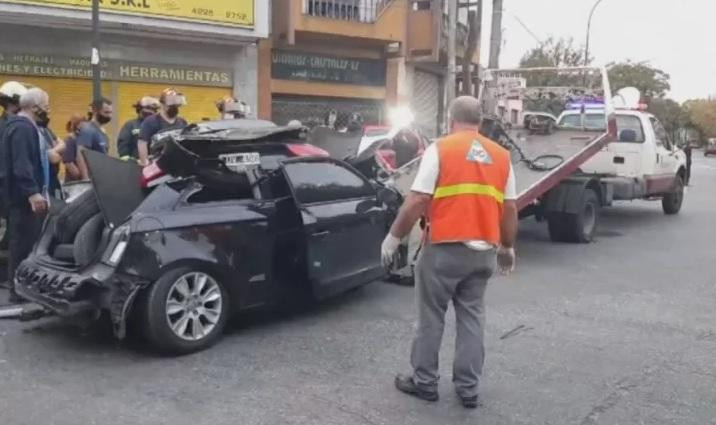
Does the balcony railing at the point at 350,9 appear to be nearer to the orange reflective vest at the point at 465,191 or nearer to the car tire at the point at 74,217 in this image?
the car tire at the point at 74,217

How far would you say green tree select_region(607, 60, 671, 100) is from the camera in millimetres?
53938

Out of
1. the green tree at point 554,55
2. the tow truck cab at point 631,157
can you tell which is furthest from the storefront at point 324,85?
the green tree at point 554,55

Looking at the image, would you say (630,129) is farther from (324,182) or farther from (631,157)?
(324,182)

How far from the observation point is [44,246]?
5750mm

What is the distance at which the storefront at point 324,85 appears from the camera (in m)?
16.1

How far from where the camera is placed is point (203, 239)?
527 cm

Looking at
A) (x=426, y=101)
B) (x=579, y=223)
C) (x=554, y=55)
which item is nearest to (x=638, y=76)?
(x=554, y=55)

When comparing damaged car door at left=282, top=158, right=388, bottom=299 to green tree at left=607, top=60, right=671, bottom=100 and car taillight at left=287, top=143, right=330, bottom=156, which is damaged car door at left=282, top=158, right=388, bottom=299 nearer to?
car taillight at left=287, top=143, right=330, bottom=156

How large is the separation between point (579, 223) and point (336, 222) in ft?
16.5

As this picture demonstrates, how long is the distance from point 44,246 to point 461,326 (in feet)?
11.1

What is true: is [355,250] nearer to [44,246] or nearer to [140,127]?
[44,246]

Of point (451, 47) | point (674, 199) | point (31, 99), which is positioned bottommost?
point (674, 199)

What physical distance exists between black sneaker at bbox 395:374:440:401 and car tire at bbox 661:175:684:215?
420 inches

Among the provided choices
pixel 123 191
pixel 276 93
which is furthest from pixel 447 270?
pixel 276 93
